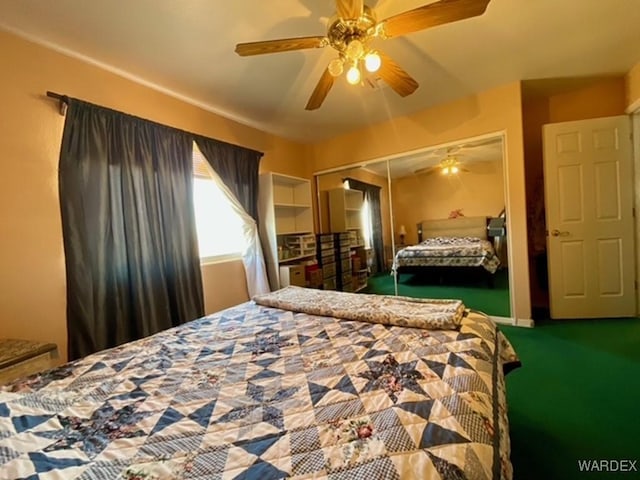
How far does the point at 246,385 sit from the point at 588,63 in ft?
12.6

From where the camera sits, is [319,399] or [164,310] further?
[164,310]

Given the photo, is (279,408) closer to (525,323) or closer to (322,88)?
(322,88)

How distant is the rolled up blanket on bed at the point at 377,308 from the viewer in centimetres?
149

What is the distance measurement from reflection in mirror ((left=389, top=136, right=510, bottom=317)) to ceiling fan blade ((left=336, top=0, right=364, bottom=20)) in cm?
240

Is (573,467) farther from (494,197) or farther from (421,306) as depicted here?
(494,197)

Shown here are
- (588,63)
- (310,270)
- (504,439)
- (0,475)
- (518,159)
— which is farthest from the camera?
(310,270)

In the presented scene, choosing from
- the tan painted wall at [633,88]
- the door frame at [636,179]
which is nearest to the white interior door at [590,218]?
the door frame at [636,179]

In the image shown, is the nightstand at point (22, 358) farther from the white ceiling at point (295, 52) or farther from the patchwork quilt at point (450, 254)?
the patchwork quilt at point (450, 254)

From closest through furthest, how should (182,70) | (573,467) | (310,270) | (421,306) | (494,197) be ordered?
1. (573,467)
2. (421,306)
3. (182,70)
4. (494,197)
5. (310,270)

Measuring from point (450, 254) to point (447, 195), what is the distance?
75 centimetres

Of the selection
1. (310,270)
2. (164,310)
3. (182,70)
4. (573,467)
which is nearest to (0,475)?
(164,310)

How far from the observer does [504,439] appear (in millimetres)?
898

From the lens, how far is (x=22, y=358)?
4.88 feet

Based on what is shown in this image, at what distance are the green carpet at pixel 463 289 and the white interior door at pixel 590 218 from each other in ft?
1.55
